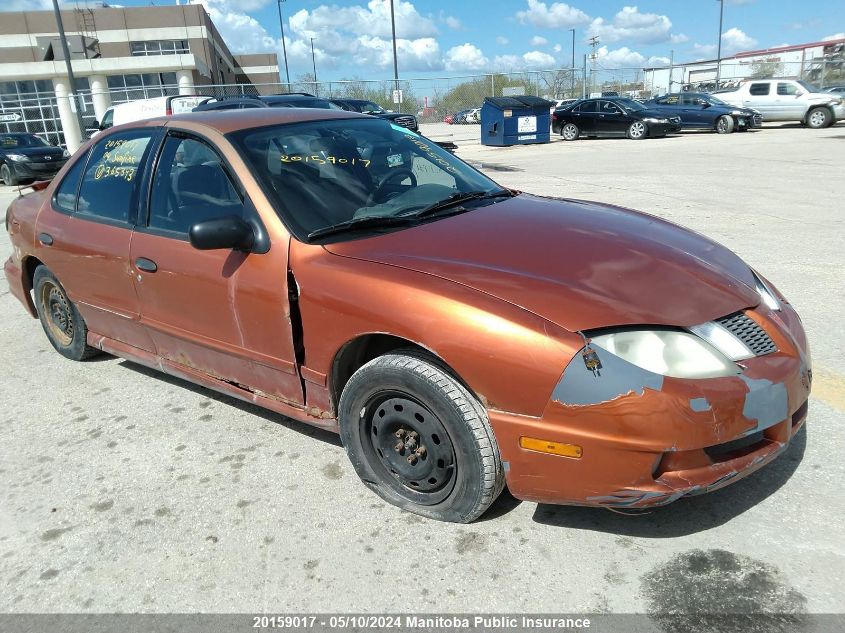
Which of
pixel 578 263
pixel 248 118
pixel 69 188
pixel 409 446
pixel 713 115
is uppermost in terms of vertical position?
pixel 248 118

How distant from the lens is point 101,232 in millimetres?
3662

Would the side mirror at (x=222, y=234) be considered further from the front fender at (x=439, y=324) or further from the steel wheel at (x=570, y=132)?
the steel wheel at (x=570, y=132)

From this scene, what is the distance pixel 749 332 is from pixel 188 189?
263cm

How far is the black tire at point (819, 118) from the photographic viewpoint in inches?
878

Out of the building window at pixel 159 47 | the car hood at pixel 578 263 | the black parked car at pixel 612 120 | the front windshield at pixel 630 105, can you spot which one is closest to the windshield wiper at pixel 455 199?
the car hood at pixel 578 263

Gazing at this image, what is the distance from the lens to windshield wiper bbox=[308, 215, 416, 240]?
9.34ft

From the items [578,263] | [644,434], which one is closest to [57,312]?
[578,263]

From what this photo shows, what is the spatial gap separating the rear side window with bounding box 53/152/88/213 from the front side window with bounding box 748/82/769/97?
2494 cm

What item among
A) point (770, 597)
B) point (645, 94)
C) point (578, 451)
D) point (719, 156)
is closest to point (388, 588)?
point (578, 451)

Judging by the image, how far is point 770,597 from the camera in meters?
2.11

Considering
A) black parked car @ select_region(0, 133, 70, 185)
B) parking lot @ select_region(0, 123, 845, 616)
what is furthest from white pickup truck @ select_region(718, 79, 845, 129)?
parking lot @ select_region(0, 123, 845, 616)

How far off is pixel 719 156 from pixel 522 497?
598 inches

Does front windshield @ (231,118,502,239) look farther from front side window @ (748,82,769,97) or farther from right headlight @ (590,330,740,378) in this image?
front side window @ (748,82,769,97)

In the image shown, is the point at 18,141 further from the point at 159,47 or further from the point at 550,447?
the point at 159,47
